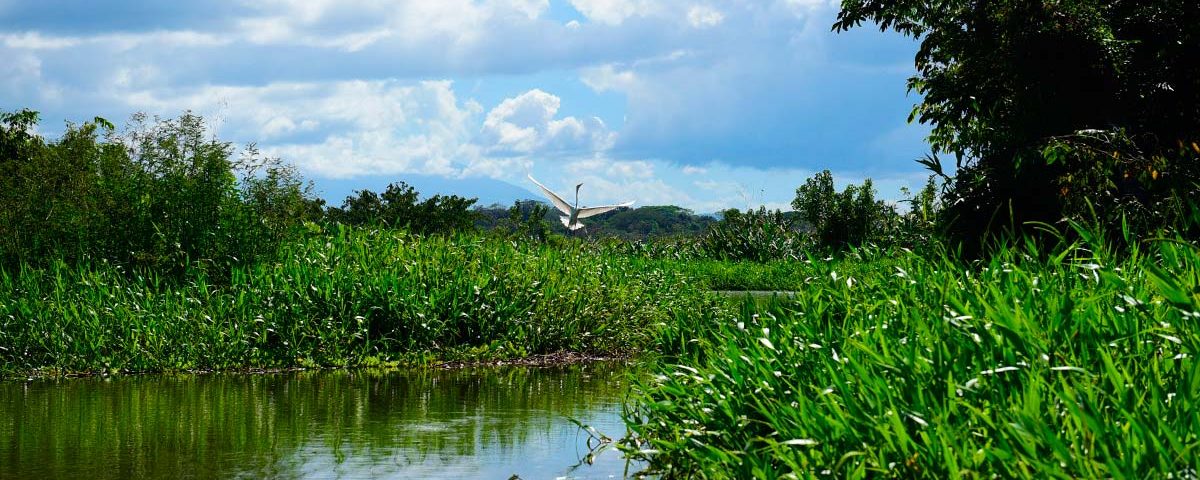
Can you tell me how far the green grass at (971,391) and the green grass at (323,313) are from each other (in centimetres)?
598

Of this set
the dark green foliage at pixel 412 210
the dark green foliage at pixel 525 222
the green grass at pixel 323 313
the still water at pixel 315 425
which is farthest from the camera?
the dark green foliage at pixel 412 210

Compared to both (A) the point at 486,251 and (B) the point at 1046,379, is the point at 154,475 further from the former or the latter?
→ (A) the point at 486,251

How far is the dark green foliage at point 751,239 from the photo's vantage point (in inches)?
1422

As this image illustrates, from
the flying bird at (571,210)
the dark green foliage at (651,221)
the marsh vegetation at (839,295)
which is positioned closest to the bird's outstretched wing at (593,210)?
the flying bird at (571,210)

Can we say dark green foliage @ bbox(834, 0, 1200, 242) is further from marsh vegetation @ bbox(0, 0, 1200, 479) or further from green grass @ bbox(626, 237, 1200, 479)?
green grass @ bbox(626, 237, 1200, 479)

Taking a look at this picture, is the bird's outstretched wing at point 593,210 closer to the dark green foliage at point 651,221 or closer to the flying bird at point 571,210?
the flying bird at point 571,210

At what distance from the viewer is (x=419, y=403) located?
31.9ft

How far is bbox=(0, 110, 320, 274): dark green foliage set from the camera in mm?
13508

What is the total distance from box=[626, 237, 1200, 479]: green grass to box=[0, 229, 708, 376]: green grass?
5984 mm

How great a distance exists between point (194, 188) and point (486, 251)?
359 centimetres

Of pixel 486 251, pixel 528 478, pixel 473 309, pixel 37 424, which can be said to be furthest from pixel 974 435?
pixel 486 251

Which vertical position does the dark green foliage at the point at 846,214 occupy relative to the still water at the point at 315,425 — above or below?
above

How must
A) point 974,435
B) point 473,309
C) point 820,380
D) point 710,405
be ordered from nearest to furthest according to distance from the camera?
point 974,435, point 820,380, point 710,405, point 473,309

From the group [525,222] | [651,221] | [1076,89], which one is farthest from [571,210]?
[651,221]
